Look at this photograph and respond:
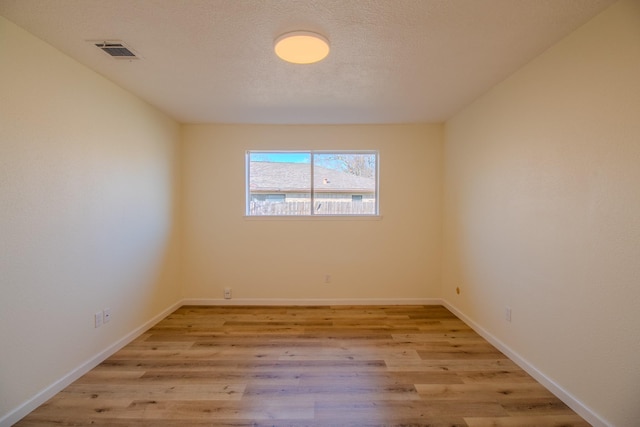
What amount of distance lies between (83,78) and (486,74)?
3271 mm

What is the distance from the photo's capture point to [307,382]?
201cm

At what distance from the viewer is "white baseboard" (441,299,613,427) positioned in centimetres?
162

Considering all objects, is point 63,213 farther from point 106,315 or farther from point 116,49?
point 116,49

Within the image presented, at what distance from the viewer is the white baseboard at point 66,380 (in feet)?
5.32

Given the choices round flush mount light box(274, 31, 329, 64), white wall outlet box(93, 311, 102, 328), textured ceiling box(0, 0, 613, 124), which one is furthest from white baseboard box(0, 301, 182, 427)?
round flush mount light box(274, 31, 329, 64)

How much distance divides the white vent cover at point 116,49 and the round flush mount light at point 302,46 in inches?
41.8

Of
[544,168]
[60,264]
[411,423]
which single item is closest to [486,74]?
[544,168]

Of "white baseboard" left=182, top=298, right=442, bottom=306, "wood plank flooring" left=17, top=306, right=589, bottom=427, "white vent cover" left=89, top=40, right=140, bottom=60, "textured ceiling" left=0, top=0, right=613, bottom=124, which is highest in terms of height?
"textured ceiling" left=0, top=0, right=613, bottom=124

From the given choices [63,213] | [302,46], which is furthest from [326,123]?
[63,213]

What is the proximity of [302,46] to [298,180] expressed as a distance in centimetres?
208

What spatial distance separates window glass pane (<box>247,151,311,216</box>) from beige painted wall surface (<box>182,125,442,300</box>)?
6.0 inches

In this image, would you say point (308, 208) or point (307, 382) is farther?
point (308, 208)

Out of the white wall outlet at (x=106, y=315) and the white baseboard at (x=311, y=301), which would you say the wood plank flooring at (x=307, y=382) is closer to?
the white wall outlet at (x=106, y=315)

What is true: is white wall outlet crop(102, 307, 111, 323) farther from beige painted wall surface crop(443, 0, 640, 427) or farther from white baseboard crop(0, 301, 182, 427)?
beige painted wall surface crop(443, 0, 640, 427)
